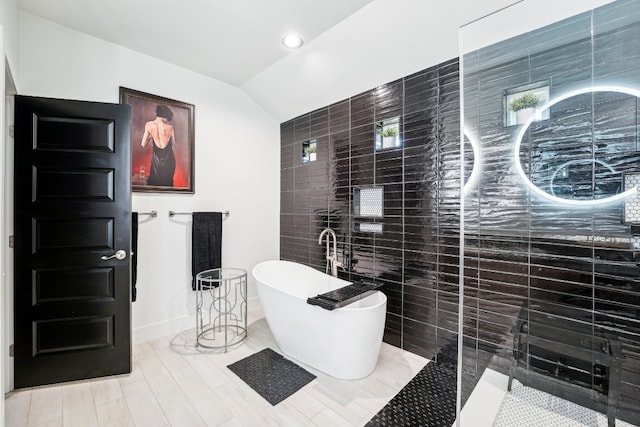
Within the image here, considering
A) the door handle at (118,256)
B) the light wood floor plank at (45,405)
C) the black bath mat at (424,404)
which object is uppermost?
the door handle at (118,256)

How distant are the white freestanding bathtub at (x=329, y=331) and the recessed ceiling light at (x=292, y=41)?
7.00 feet

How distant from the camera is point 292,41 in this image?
2.45 m

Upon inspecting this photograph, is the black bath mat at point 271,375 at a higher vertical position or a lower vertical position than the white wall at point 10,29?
lower

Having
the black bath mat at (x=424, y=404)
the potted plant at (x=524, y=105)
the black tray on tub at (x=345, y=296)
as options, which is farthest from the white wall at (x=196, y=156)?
the potted plant at (x=524, y=105)

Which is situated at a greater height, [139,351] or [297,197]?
[297,197]

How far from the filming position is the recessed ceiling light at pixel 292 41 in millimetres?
2387

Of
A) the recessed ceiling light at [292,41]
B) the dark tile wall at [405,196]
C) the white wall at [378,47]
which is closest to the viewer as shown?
the white wall at [378,47]

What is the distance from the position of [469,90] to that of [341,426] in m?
2.43

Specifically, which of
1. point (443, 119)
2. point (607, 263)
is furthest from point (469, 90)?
point (607, 263)

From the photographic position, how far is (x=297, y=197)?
351 cm

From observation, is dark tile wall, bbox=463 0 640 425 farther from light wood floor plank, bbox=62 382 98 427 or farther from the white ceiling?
light wood floor plank, bbox=62 382 98 427

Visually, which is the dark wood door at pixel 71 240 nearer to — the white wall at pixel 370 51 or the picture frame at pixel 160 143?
the picture frame at pixel 160 143

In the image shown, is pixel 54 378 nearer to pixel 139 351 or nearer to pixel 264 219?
pixel 139 351

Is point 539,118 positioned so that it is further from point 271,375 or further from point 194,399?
point 194,399
